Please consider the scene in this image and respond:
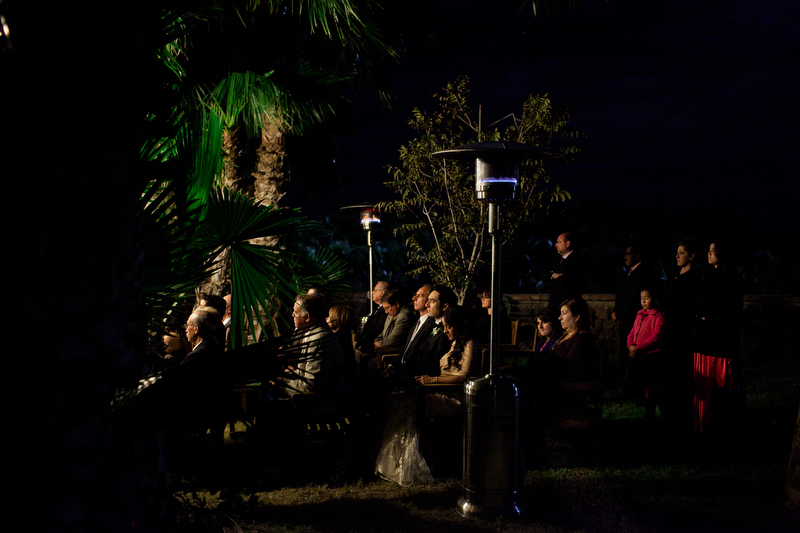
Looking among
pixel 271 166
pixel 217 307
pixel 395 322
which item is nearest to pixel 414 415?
pixel 217 307

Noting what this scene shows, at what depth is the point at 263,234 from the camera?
10.6 feet

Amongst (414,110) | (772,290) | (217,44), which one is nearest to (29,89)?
(217,44)

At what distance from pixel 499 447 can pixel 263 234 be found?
233 cm

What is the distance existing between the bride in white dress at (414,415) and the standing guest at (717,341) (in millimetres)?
2494

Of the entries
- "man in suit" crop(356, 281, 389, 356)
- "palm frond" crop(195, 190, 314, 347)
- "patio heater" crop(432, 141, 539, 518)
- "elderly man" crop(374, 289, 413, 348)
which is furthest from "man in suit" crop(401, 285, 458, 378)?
"palm frond" crop(195, 190, 314, 347)

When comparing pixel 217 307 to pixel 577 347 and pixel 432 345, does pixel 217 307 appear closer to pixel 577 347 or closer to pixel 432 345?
pixel 432 345

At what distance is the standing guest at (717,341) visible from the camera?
21.7ft

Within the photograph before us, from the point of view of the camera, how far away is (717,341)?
6703 millimetres

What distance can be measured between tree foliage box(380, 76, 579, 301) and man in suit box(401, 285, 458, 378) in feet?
11.8

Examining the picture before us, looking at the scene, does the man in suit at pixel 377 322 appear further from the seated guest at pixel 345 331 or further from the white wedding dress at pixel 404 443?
the white wedding dress at pixel 404 443

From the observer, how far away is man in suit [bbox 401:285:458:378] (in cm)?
607

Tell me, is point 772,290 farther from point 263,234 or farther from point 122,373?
point 122,373

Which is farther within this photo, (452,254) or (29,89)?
(452,254)

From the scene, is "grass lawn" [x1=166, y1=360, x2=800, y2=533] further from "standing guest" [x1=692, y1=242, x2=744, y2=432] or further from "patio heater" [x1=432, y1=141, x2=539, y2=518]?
"standing guest" [x1=692, y1=242, x2=744, y2=432]
